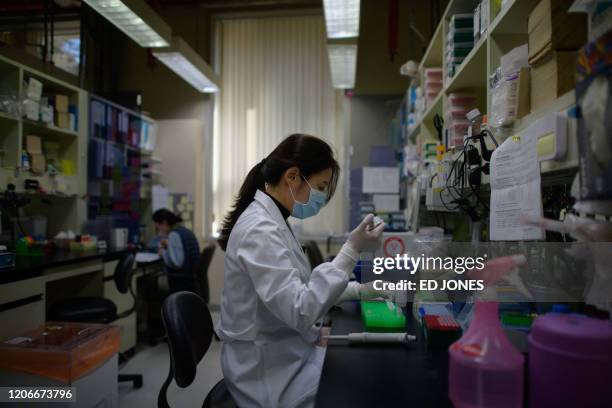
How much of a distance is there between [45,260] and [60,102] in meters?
1.41

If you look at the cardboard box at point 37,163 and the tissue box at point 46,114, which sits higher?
the tissue box at point 46,114

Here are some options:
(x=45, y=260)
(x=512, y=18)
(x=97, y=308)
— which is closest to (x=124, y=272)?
(x=97, y=308)

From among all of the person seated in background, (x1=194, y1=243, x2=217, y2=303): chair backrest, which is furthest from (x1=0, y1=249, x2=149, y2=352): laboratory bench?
(x1=194, y1=243, x2=217, y2=303): chair backrest

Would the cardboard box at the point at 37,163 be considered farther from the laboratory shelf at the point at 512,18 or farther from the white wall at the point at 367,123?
the laboratory shelf at the point at 512,18

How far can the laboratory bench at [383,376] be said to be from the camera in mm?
771

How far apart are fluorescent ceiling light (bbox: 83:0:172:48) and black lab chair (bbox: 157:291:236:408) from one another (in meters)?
1.99

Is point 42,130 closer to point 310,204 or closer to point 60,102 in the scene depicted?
point 60,102

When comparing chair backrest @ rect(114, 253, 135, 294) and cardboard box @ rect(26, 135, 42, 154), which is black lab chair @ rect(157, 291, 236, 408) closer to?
chair backrest @ rect(114, 253, 135, 294)

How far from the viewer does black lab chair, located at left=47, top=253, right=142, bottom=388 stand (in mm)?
2240

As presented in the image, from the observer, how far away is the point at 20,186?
8.78 feet

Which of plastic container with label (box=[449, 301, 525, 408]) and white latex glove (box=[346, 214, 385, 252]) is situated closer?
plastic container with label (box=[449, 301, 525, 408])

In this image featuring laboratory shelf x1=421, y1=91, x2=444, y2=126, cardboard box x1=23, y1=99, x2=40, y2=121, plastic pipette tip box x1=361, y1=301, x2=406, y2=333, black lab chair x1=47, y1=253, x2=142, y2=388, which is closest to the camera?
plastic pipette tip box x1=361, y1=301, x2=406, y2=333

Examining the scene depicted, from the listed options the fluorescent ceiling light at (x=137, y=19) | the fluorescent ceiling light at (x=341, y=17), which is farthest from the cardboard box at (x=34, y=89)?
the fluorescent ceiling light at (x=341, y=17)

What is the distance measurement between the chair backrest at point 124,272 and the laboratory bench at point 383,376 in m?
1.94
